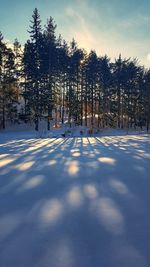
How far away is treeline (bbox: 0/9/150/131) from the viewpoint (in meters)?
37.1

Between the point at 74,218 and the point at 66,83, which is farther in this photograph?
the point at 66,83

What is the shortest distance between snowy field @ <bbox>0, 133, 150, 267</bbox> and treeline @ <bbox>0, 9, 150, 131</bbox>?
28.9 m

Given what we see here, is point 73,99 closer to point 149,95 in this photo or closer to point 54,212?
point 149,95

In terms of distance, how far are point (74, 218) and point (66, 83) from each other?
140 ft

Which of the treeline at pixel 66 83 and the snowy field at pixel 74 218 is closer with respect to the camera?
the snowy field at pixel 74 218

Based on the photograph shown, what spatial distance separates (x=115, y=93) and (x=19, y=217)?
154 feet

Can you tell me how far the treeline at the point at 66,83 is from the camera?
1462 inches

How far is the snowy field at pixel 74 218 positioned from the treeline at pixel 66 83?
28.9 metres

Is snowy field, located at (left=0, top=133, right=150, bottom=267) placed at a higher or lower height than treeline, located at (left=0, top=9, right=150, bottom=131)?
lower

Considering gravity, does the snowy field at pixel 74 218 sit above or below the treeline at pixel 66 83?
below

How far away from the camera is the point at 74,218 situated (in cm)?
438

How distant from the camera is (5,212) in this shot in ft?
15.3

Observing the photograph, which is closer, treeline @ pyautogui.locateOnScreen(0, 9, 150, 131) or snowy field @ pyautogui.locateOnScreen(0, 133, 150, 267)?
snowy field @ pyautogui.locateOnScreen(0, 133, 150, 267)

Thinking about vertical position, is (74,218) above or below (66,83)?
below
